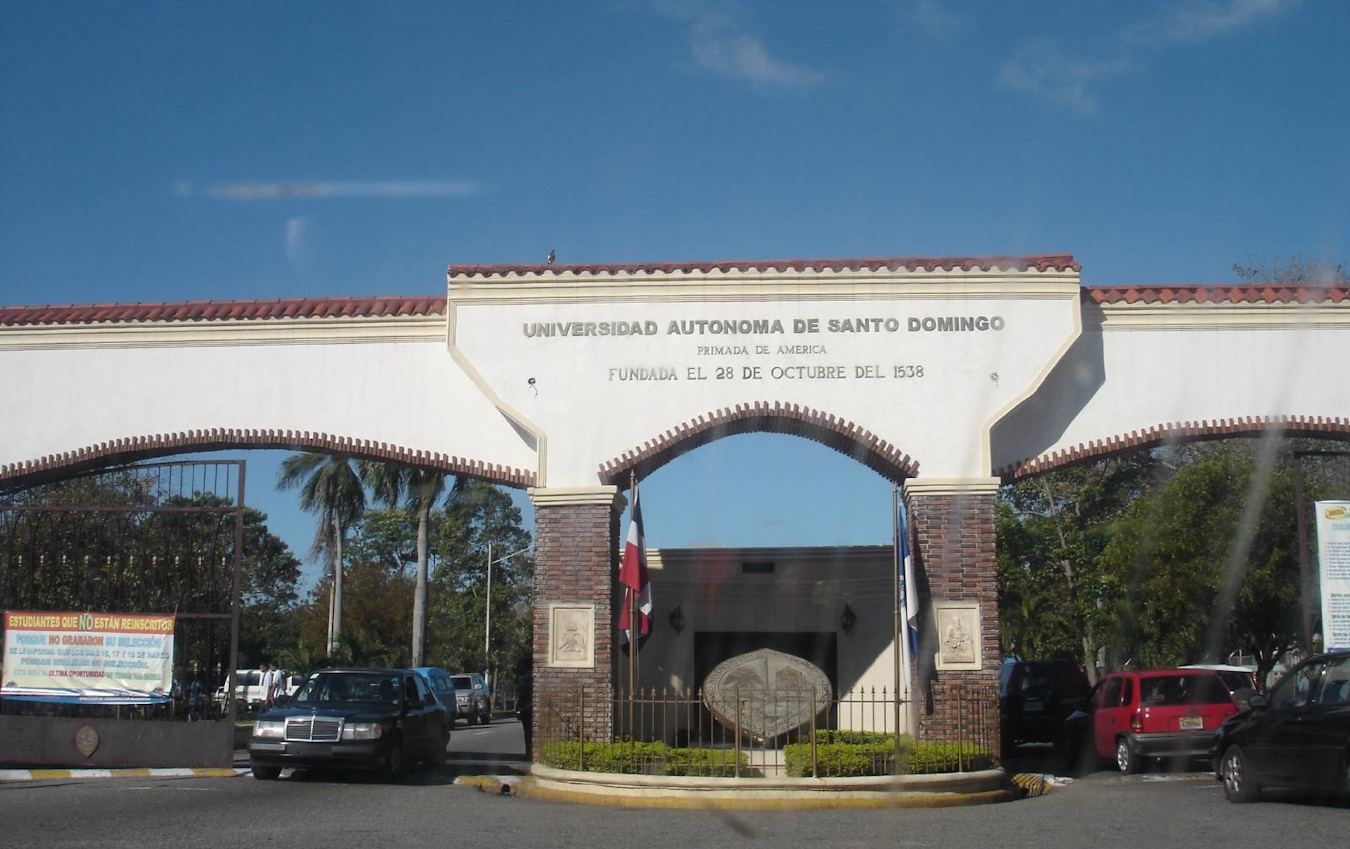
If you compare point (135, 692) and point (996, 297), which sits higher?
point (996, 297)

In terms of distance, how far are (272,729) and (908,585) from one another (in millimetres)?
7981

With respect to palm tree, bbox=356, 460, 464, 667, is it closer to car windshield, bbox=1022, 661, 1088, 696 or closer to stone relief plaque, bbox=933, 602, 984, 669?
car windshield, bbox=1022, 661, 1088, 696

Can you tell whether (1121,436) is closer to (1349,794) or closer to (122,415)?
(1349,794)

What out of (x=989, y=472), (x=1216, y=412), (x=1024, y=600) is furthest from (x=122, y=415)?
(x=1024, y=600)

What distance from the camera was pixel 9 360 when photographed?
19.8 meters

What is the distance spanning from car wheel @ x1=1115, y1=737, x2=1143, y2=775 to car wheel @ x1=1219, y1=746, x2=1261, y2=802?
13.7 ft

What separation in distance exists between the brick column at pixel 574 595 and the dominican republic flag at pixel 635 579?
0.22 meters

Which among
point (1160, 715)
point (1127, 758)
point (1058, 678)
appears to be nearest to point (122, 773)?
point (1127, 758)

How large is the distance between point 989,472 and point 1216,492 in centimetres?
1120

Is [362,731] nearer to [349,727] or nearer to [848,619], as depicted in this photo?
[349,727]

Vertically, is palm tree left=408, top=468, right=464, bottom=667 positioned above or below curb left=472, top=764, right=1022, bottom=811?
above

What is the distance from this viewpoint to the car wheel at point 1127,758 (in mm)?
18016

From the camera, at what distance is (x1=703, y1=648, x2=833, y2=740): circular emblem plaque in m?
16.5

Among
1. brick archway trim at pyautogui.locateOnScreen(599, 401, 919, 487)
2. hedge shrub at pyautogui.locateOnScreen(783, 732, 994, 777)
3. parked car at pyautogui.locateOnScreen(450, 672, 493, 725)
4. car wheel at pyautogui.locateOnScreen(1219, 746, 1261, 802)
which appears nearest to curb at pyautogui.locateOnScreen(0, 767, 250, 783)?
brick archway trim at pyautogui.locateOnScreen(599, 401, 919, 487)
